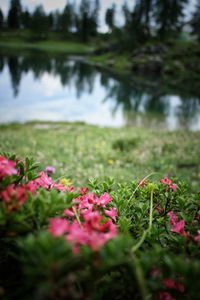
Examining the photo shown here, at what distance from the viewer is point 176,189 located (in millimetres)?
2037

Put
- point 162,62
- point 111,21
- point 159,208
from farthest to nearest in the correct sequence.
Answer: point 111,21, point 162,62, point 159,208

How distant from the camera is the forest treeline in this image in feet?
230

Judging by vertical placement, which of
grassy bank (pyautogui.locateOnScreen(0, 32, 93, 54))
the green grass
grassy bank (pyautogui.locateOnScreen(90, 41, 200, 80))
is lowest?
the green grass

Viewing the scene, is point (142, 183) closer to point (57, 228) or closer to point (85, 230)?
point (85, 230)

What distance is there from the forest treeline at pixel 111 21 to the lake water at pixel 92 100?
16359 millimetres

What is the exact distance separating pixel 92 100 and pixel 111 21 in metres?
100

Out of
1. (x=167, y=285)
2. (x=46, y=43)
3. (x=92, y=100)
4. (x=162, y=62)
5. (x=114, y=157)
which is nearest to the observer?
(x=167, y=285)

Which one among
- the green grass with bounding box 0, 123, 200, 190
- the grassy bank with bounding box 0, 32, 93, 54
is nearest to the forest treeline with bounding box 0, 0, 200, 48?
the grassy bank with bounding box 0, 32, 93, 54

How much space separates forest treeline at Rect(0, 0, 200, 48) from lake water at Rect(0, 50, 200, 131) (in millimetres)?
16359

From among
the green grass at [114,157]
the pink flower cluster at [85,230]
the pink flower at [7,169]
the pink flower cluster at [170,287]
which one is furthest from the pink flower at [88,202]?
the green grass at [114,157]

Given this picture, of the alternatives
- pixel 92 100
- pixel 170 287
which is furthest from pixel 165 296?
pixel 92 100

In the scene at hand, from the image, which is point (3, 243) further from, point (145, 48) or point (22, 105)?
point (145, 48)

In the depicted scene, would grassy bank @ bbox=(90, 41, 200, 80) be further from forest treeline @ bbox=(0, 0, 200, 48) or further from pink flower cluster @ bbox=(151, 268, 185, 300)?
pink flower cluster @ bbox=(151, 268, 185, 300)

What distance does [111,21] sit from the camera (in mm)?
119312
